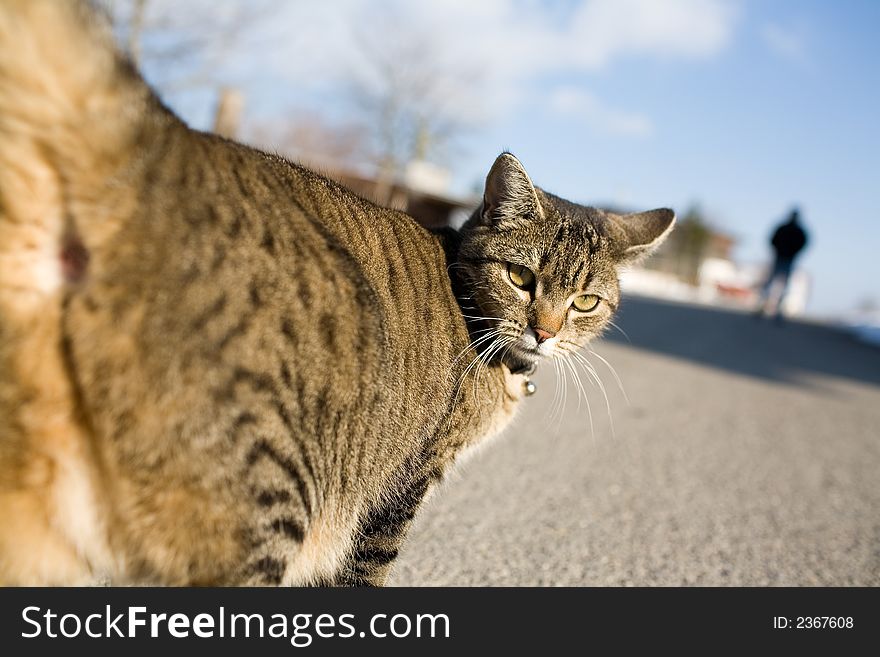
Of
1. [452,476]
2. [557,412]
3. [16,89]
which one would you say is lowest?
[557,412]

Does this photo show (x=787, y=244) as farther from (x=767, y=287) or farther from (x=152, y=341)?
(x=152, y=341)

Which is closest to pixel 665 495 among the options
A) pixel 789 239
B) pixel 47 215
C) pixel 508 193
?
pixel 508 193

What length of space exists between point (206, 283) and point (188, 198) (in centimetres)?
21

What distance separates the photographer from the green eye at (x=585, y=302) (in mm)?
2871

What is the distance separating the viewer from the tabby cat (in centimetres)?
151

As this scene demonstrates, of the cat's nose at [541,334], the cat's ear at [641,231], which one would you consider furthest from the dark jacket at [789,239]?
the cat's nose at [541,334]

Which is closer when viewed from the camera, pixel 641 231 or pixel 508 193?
pixel 508 193

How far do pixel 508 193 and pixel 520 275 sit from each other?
332 mm

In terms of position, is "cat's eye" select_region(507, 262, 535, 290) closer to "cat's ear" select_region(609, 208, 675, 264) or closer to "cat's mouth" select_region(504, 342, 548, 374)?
"cat's mouth" select_region(504, 342, 548, 374)

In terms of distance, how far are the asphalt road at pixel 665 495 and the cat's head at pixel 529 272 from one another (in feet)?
2.17

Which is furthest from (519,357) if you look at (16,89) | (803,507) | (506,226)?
(803,507)

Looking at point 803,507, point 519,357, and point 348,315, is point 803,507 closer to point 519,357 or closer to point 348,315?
point 519,357

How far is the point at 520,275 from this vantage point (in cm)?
281

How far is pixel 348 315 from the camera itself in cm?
189
